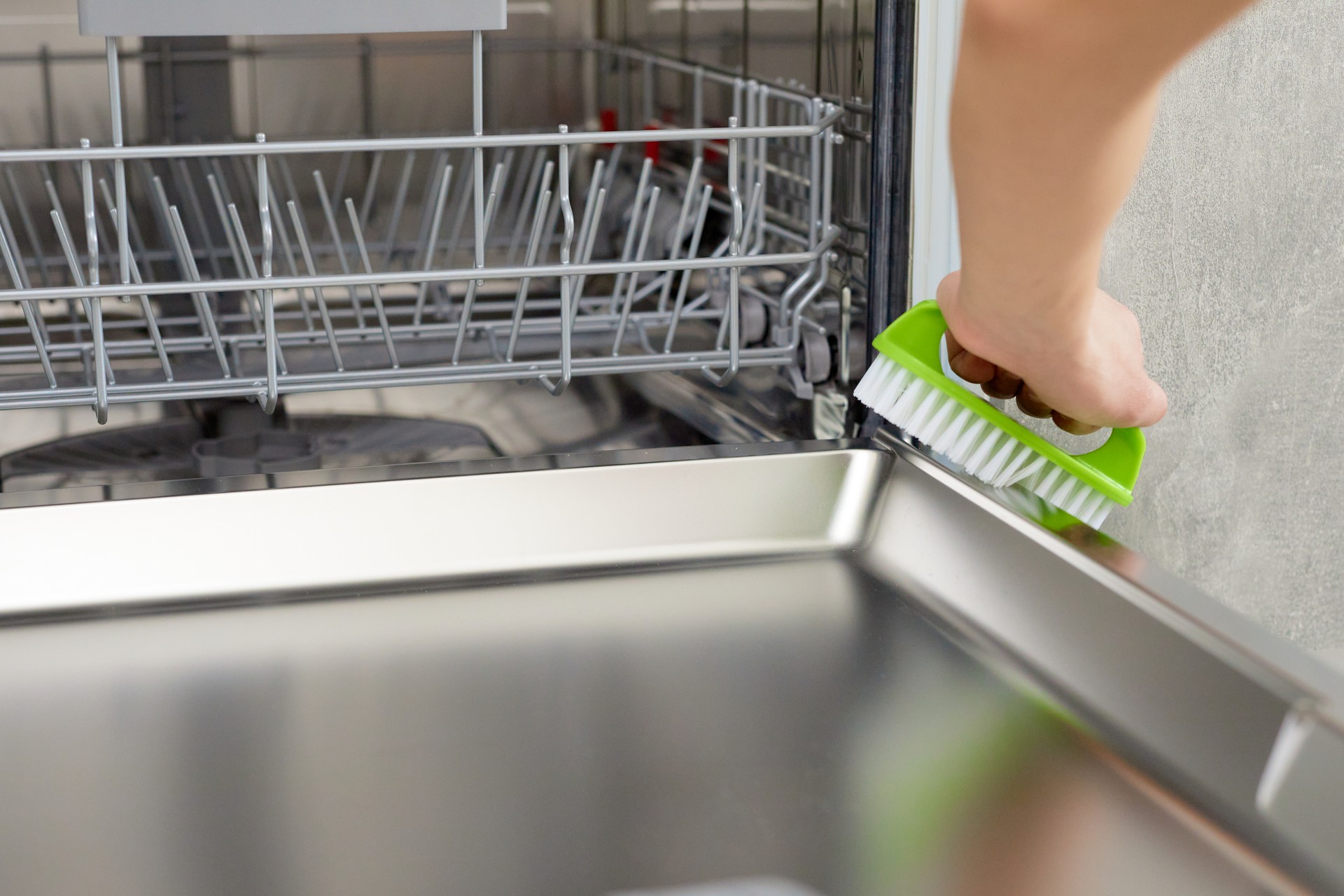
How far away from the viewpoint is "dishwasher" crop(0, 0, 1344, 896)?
1.42 ft

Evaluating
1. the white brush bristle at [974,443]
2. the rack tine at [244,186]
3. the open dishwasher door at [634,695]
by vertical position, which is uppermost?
the rack tine at [244,186]

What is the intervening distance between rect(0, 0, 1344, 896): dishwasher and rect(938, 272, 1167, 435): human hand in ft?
0.21

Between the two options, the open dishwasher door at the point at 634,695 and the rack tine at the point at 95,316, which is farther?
the rack tine at the point at 95,316

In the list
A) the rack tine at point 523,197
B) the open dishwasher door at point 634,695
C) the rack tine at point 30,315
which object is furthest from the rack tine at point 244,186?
the open dishwasher door at point 634,695

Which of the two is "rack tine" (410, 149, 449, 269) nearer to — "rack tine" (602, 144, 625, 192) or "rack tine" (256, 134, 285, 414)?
"rack tine" (602, 144, 625, 192)

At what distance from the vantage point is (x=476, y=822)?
17.4 inches

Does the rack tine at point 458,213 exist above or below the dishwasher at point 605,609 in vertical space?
above

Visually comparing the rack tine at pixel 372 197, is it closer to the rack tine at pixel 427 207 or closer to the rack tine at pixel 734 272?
the rack tine at pixel 427 207

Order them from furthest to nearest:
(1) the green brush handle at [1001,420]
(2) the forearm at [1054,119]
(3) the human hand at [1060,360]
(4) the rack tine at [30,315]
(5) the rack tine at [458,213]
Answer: (5) the rack tine at [458,213] → (4) the rack tine at [30,315] → (1) the green brush handle at [1001,420] → (3) the human hand at [1060,360] → (2) the forearm at [1054,119]

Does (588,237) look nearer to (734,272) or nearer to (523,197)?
(734,272)

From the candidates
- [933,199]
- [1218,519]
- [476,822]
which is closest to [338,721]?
[476,822]

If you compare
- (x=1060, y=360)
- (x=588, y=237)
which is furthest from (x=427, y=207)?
(x=1060, y=360)

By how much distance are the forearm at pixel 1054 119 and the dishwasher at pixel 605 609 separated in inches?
7.1

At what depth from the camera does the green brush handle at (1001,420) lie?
59 centimetres
